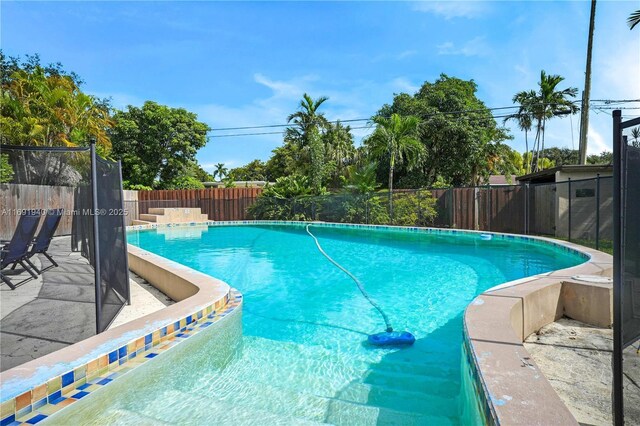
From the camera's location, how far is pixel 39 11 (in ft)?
32.8

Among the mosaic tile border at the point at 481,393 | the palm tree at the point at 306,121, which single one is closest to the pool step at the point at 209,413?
the mosaic tile border at the point at 481,393

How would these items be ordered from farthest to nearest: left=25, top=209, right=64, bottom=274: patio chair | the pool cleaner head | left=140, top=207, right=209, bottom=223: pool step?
1. left=140, top=207, right=209, bottom=223: pool step
2. left=25, top=209, right=64, bottom=274: patio chair
3. the pool cleaner head

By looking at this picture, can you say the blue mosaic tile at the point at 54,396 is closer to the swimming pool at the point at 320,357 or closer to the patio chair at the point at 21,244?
the swimming pool at the point at 320,357

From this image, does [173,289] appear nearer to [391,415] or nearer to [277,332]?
[277,332]

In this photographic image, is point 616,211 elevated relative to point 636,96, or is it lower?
lower

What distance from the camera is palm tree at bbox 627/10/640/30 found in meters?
12.9

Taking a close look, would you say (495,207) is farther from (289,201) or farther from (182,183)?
(182,183)

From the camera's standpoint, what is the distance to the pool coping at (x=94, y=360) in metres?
1.95

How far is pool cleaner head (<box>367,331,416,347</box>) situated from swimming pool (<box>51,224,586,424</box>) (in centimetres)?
9

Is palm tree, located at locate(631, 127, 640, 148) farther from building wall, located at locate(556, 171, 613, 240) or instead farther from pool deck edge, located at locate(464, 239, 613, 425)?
building wall, located at locate(556, 171, 613, 240)

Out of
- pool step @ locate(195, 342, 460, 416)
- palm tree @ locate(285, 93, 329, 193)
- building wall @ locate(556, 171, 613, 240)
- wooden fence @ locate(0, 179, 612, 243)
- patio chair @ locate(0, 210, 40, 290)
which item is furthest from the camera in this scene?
palm tree @ locate(285, 93, 329, 193)

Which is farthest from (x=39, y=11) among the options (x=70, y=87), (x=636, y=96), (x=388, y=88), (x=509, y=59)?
(x=636, y=96)

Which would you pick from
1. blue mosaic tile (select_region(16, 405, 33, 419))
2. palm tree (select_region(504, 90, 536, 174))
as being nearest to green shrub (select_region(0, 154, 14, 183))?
blue mosaic tile (select_region(16, 405, 33, 419))

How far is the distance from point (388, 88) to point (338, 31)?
32.8ft
